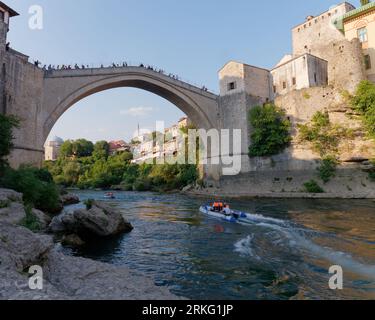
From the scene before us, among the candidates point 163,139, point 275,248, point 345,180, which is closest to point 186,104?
point 345,180

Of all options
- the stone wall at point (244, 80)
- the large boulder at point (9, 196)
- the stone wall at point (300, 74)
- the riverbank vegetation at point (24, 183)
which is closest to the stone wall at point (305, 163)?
the stone wall at point (300, 74)

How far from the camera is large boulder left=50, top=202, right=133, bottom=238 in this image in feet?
34.3

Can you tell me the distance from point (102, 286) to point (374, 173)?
2340cm

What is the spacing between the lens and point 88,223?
1046 cm

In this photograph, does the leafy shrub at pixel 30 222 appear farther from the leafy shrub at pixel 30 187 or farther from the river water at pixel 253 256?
the leafy shrub at pixel 30 187

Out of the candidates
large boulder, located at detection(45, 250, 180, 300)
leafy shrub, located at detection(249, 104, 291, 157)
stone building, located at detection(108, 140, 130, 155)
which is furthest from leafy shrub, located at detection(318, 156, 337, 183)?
stone building, located at detection(108, 140, 130, 155)

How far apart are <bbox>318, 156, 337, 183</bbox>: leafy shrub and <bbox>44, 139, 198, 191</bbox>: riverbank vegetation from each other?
1776 centimetres

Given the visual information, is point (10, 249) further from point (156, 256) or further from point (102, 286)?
point (156, 256)

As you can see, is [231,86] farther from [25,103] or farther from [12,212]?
[12,212]

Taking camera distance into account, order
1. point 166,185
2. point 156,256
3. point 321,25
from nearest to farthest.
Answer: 1. point 156,256
2. point 321,25
3. point 166,185

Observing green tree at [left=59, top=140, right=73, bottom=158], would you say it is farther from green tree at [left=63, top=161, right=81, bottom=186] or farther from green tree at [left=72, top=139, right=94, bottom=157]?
green tree at [left=63, top=161, right=81, bottom=186]

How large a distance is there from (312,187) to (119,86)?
819 inches

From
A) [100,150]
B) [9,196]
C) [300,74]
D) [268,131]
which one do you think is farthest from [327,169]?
[100,150]

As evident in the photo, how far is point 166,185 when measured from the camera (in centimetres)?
4253
